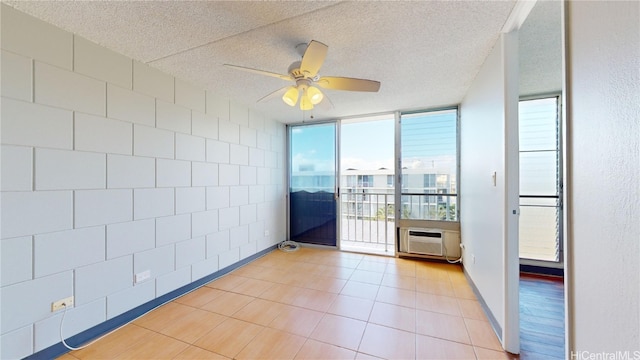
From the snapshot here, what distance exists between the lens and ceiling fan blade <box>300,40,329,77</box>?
1421mm

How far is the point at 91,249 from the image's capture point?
1.73 m

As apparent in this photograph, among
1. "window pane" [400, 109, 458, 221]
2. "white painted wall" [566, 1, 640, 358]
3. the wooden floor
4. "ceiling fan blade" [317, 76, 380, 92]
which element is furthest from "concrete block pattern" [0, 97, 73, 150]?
"window pane" [400, 109, 458, 221]

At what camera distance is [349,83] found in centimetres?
186

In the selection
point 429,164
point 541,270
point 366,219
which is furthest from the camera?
point 366,219

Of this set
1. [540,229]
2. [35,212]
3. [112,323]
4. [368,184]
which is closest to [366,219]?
[368,184]

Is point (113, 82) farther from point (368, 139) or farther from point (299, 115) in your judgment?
point (368, 139)

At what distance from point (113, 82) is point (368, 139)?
11.7ft

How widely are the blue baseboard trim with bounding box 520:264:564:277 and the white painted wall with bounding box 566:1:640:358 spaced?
2.55m

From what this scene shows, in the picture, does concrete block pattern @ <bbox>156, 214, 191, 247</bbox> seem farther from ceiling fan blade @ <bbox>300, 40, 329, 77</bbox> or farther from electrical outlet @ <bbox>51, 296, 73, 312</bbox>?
ceiling fan blade @ <bbox>300, 40, 329, 77</bbox>

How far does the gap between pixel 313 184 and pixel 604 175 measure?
3582mm

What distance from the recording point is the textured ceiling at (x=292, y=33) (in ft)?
4.66

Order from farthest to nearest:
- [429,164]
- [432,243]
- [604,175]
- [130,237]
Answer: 1. [429,164]
2. [432,243]
3. [130,237]
4. [604,175]

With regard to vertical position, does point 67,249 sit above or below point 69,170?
below

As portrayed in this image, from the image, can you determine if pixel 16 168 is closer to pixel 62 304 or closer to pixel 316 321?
pixel 62 304
